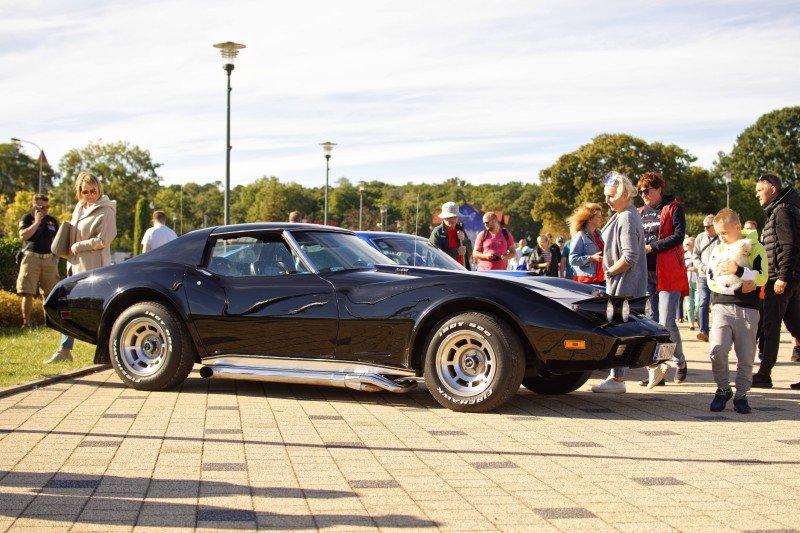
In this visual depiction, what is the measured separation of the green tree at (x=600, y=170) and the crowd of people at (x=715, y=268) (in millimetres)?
67101

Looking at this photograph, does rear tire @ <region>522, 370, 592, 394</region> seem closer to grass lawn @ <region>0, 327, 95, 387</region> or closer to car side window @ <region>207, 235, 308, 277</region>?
car side window @ <region>207, 235, 308, 277</region>

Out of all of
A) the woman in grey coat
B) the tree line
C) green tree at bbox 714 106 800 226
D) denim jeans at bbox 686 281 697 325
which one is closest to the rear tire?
the woman in grey coat

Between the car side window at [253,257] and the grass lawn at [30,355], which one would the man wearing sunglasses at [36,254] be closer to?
the grass lawn at [30,355]

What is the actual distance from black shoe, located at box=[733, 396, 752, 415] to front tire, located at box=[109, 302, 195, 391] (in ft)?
14.4

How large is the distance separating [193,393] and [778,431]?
4572 millimetres

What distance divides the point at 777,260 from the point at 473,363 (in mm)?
3876

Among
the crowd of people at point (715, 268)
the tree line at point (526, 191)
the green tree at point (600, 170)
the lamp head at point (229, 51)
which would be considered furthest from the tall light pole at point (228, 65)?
the green tree at point (600, 170)

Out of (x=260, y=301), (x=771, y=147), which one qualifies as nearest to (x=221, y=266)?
(x=260, y=301)

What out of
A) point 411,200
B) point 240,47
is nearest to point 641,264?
point 240,47

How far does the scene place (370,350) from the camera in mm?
7430

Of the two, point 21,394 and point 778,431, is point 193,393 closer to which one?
point 21,394

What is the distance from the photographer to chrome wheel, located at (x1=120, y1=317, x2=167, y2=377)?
8203 mm

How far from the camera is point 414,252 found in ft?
34.5

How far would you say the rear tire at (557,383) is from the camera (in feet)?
27.1
